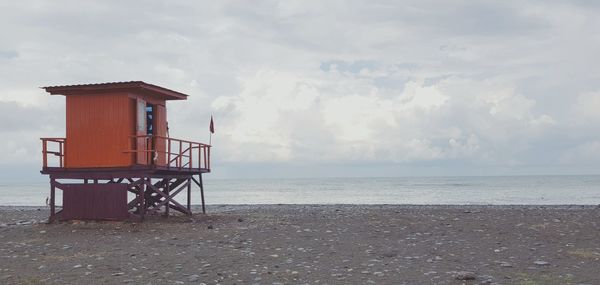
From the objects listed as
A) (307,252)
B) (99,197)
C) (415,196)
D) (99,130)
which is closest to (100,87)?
(99,130)

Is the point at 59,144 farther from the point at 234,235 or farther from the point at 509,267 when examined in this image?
the point at 509,267

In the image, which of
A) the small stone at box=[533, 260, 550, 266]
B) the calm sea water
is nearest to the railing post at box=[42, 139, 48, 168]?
the small stone at box=[533, 260, 550, 266]

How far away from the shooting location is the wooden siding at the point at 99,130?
80.5ft

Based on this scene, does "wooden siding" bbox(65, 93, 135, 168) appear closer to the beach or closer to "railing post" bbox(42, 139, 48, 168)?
"railing post" bbox(42, 139, 48, 168)

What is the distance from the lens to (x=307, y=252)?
16.7 meters

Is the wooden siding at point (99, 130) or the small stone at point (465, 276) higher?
the wooden siding at point (99, 130)

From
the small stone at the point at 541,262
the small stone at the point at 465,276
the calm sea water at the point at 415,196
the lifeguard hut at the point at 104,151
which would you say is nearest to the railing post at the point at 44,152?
the lifeguard hut at the point at 104,151

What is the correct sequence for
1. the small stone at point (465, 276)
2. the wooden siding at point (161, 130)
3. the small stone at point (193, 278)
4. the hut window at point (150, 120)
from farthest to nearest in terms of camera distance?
the hut window at point (150, 120), the wooden siding at point (161, 130), the small stone at point (193, 278), the small stone at point (465, 276)

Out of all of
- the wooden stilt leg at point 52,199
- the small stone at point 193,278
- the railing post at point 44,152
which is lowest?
the small stone at point 193,278

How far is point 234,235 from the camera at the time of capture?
20250 mm

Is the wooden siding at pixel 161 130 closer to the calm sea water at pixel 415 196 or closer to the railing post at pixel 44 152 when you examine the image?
the railing post at pixel 44 152

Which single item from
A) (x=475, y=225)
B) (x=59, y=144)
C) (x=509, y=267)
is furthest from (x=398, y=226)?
(x=59, y=144)

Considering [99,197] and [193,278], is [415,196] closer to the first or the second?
[99,197]

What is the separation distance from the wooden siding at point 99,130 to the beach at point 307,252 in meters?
2.52
